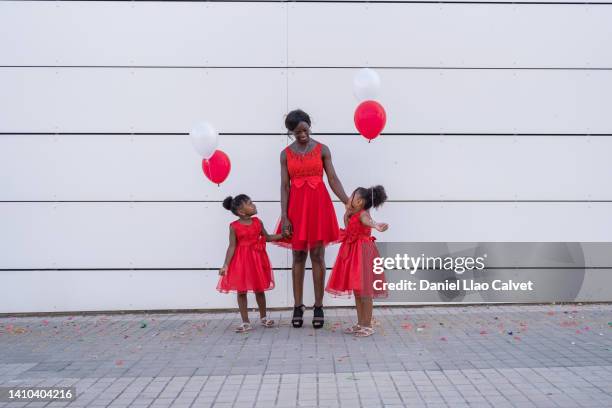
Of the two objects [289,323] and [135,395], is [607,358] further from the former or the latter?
[135,395]

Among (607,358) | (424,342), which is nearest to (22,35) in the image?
(424,342)

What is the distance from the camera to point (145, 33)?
6672mm

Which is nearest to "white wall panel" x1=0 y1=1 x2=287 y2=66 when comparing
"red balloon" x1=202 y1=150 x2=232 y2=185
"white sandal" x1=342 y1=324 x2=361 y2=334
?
"red balloon" x1=202 y1=150 x2=232 y2=185

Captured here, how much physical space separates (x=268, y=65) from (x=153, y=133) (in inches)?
55.8

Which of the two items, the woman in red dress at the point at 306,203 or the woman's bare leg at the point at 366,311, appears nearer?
the woman's bare leg at the point at 366,311

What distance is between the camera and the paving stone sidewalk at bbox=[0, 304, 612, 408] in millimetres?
3855

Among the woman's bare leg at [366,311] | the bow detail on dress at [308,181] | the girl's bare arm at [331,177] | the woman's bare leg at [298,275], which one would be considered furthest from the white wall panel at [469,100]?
the woman's bare leg at [366,311]

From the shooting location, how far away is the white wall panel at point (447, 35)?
6.69 metres

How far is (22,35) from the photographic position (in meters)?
6.65

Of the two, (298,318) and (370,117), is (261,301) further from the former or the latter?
(370,117)

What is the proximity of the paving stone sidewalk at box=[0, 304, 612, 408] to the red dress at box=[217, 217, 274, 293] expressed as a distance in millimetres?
439

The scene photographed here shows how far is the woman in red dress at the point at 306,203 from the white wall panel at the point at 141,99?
38.7 inches

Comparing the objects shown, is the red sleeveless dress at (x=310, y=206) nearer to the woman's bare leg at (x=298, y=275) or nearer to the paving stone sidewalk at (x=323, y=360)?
the woman's bare leg at (x=298, y=275)

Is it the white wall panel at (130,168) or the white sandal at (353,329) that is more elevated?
the white wall panel at (130,168)
